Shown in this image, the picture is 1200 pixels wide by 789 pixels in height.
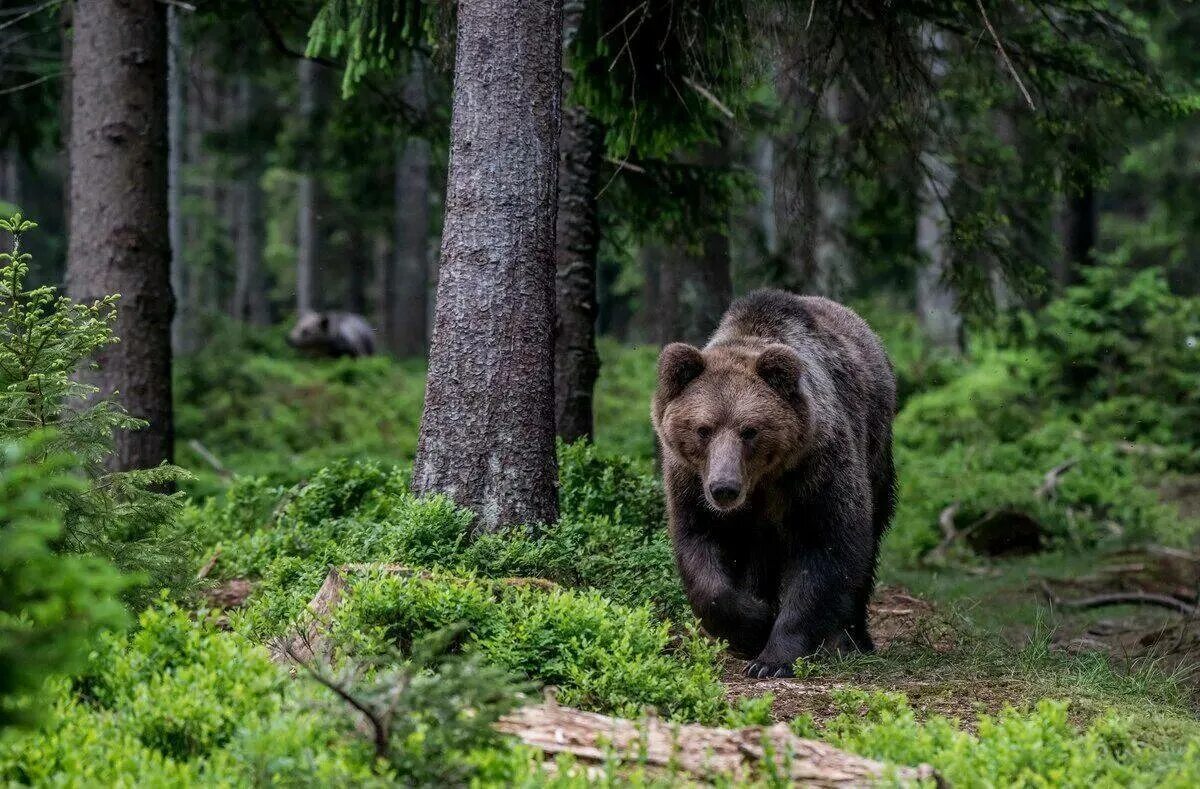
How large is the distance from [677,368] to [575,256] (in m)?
2.65

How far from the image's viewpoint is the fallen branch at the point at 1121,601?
400 inches

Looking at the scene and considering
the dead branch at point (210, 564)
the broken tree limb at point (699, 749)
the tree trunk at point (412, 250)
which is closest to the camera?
the broken tree limb at point (699, 749)

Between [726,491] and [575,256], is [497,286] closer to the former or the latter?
[726,491]

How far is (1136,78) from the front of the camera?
8.98 metres

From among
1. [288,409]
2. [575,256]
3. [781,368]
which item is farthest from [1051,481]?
[288,409]

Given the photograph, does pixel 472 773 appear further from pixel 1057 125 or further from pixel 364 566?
pixel 1057 125

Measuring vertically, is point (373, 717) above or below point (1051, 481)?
above

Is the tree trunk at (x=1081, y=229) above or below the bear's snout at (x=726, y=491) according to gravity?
above

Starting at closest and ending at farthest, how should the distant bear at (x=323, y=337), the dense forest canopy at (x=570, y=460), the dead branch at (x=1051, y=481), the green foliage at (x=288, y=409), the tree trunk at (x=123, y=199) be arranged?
1. the dense forest canopy at (x=570, y=460)
2. the tree trunk at (x=123, y=199)
3. the dead branch at (x=1051, y=481)
4. the green foliage at (x=288, y=409)
5. the distant bear at (x=323, y=337)

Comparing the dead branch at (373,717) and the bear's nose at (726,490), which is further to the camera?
the bear's nose at (726,490)

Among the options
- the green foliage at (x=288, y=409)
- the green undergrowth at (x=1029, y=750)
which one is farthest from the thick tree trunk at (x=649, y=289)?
the green undergrowth at (x=1029, y=750)

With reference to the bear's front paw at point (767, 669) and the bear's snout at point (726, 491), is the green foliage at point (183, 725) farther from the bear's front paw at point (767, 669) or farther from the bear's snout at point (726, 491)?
the bear's front paw at point (767, 669)

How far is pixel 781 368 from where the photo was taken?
7070 millimetres

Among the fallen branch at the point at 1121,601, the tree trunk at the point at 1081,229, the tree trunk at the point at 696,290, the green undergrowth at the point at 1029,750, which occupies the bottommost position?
the fallen branch at the point at 1121,601
